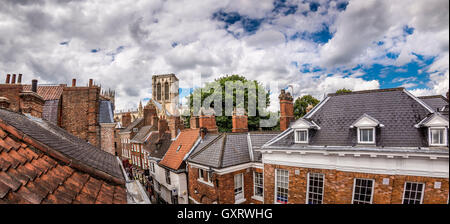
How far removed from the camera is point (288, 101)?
→ 1284cm

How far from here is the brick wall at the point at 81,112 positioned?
488 inches

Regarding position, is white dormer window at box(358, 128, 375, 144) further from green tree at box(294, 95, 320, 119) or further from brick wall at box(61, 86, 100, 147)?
green tree at box(294, 95, 320, 119)

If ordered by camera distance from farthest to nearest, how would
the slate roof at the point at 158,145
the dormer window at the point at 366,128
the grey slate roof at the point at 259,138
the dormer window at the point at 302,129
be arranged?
the slate roof at the point at 158,145
the grey slate roof at the point at 259,138
the dormer window at the point at 302,129
the dormer window at the point at 366,128

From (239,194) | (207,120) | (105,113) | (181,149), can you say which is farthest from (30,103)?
(239,194)

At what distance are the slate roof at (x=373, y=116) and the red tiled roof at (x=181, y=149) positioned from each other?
28.4 ft

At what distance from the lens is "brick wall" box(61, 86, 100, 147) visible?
12398 millimetres

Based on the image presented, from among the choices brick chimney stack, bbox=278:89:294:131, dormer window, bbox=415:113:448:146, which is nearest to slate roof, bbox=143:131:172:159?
brick chimney stack, bbox=278:89:294:131

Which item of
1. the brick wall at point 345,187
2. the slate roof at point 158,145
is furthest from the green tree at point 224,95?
the brick wall at point 345,187

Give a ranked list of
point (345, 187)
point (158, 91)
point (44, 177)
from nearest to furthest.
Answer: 1. point (44, 177)
2. point (345, 187)
3. point (158, 91)

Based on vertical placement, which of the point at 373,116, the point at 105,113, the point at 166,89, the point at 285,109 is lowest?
the point at 373,116

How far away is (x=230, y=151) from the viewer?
12289 mm

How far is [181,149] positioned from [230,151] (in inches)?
247

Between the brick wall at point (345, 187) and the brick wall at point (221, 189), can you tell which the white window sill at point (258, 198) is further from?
the brick wall at point (345, 187)

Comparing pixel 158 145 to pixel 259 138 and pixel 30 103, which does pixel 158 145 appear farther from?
pixel 30 103
